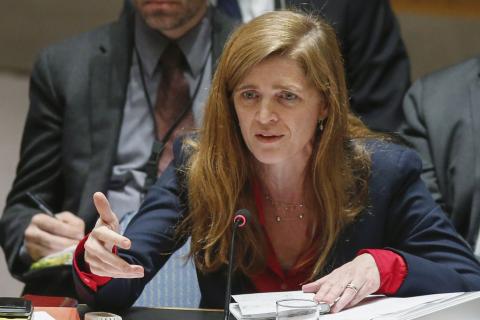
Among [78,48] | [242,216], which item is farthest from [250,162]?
[78,48]

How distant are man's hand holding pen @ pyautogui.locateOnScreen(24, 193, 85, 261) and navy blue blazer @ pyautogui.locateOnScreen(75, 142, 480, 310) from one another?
531mm

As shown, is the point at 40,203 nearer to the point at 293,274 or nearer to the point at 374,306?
the point at 293,274

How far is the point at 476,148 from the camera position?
2738 millimetres

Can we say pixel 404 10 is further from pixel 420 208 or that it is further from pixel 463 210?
pixel 420 208

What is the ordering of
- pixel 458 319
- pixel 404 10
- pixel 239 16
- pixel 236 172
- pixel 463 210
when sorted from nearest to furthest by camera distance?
pixel 458 319, pixel 236 172, pixel 463 210, pixel 239 16, pixel 404 10

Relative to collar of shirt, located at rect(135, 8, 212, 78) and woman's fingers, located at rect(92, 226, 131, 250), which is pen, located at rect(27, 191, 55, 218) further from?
woman's fingers, located at rect(92, 226, 131, 250)

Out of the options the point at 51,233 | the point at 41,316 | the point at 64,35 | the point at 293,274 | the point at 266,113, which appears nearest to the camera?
the point at 41,316

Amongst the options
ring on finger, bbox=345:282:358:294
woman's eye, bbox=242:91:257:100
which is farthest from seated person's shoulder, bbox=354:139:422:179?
ring on finger, bbox=345:282:358:294

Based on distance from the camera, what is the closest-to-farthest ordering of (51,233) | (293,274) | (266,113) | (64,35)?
(266,113)
(293,274)
(51,233)
(64,35)

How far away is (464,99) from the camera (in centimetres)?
281

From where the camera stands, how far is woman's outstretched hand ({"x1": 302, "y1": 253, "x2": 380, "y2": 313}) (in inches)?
71.4

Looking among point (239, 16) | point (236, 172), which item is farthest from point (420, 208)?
point (239, 16)

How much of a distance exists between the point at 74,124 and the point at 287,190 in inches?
36.6

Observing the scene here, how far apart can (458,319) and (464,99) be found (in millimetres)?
1247
